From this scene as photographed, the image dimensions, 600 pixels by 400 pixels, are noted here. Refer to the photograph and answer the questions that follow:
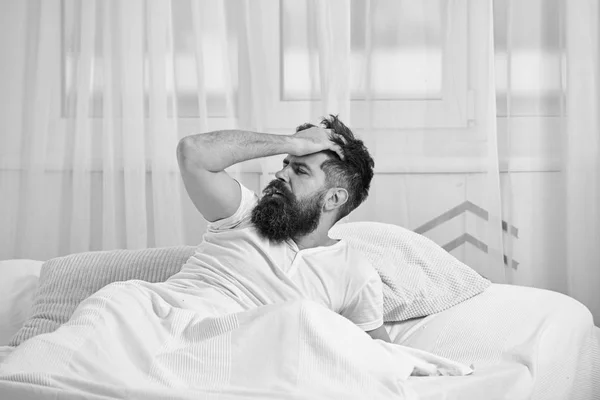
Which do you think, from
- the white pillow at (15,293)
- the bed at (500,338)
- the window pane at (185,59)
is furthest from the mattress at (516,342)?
the window pane at (185,59)

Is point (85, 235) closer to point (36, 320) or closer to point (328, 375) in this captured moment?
point (36, 320)

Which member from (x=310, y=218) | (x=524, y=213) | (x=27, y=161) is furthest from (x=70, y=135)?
(x=524, y=213)

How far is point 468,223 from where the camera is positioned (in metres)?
2.89

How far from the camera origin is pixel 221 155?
203cm

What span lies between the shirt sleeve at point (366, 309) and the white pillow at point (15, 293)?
848mm

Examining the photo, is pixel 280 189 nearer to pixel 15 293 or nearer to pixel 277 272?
pixel 277 272

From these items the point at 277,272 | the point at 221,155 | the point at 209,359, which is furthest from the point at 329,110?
the point at 209,359

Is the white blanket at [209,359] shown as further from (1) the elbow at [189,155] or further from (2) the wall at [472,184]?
(2) the wall at [472,184]

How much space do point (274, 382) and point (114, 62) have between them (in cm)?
194

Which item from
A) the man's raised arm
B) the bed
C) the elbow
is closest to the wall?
the bed

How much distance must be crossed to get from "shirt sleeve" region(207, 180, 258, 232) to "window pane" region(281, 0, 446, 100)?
999 millimetres

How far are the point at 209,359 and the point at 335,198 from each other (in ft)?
2.41

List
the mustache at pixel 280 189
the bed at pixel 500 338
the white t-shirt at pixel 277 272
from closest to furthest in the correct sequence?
the bed at pixel 500 338
the white t-shirt at pixel 277 272
the mustache at pixel 280 189

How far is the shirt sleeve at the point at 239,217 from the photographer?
205 cm
